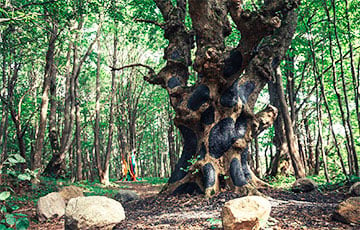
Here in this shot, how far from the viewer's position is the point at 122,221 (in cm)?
521

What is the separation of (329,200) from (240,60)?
3.64 m

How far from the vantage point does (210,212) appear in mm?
5395

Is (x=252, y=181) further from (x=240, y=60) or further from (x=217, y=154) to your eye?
(x=240, y=60)

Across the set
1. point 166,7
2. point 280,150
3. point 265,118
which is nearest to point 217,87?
point 265,118

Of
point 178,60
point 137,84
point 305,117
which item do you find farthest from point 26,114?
point 305,117

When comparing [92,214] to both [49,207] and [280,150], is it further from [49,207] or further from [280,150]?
[280,150]

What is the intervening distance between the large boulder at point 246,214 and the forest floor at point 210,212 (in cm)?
28

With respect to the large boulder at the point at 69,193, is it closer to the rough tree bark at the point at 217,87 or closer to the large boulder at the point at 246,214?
the rough tree bark at the point at 217,87

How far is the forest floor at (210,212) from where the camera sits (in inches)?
169

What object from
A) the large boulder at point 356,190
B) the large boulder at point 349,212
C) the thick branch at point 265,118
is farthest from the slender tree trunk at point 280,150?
the large boulder at point 349,212

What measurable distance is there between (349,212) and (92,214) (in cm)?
377

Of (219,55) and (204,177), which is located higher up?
(219,55)

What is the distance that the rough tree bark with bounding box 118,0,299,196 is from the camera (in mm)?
6750

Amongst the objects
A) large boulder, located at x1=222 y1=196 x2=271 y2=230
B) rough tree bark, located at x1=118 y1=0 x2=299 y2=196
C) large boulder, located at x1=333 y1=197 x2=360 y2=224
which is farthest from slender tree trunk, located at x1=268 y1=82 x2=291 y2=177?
large boulder, located at x1=222 y1=196 x2=271 y2=230
